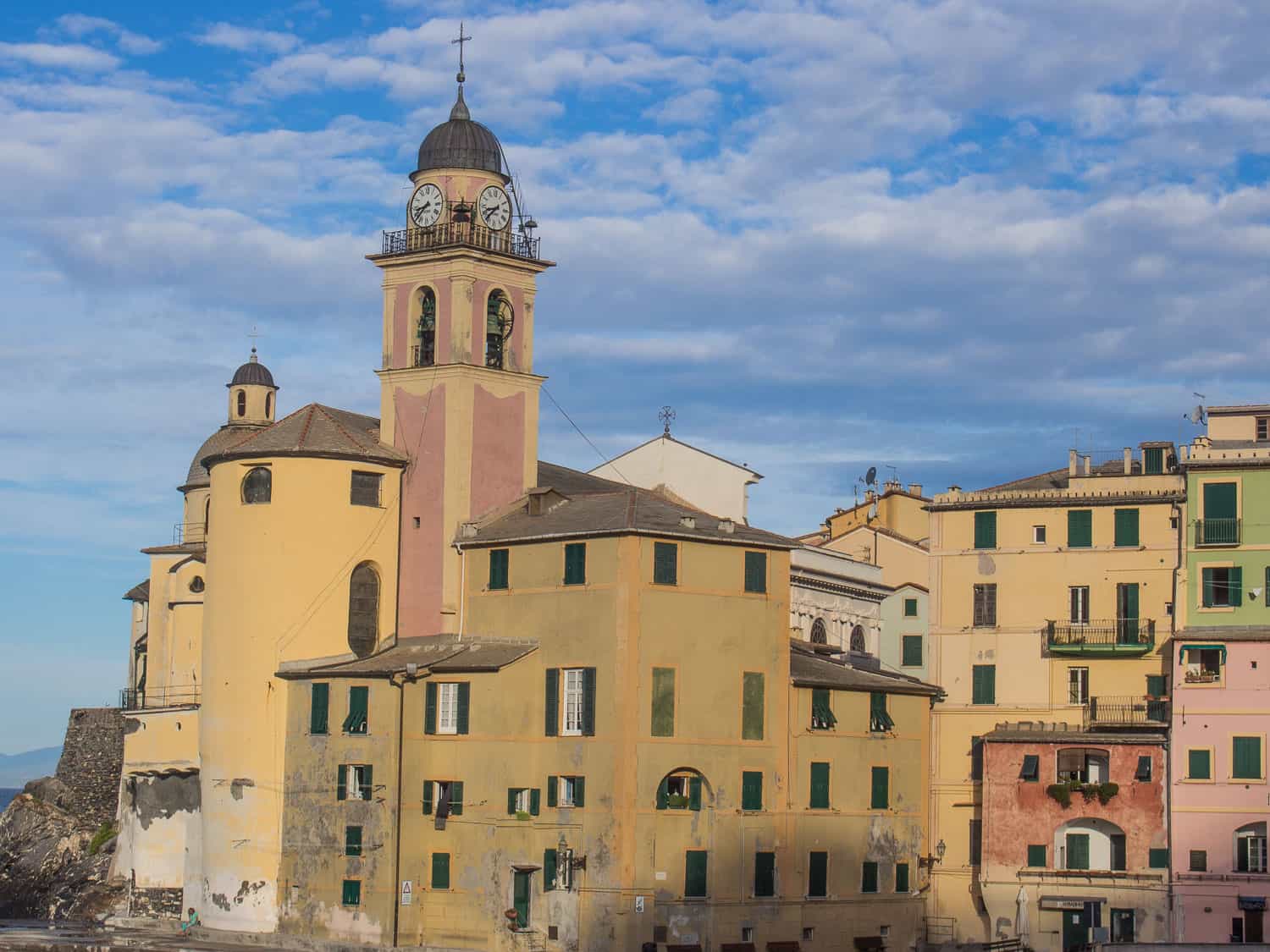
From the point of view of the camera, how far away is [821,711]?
68688 mm

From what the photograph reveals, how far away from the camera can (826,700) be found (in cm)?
6888

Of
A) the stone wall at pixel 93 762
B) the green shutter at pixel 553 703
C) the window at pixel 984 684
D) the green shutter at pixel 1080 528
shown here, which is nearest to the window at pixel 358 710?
the green shutter at pixel 553 703

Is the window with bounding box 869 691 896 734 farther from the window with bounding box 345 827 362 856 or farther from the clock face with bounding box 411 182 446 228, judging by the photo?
the clock face with bounding box 411 182 446 228

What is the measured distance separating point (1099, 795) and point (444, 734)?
19.3 m

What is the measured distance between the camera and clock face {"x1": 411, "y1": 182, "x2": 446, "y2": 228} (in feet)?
243

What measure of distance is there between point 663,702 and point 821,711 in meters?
6.27

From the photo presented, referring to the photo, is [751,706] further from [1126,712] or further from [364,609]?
[364,609]

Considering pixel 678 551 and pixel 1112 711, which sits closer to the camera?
pixel 678 551

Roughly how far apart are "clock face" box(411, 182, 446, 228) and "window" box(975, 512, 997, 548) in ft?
64.6

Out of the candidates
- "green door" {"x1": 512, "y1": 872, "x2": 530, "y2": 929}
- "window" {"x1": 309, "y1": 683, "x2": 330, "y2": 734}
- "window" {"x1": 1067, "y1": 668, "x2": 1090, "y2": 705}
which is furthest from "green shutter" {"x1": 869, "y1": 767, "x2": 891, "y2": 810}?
"window" {"x1": 309, "y1": 683, "x2": 330, "y2": 734}

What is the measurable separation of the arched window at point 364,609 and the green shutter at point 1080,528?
2149 cm

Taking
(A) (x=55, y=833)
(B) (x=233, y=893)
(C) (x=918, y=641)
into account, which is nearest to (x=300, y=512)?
(B) (x=233, y=893)

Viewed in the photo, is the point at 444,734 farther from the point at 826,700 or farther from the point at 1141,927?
the point at 1141,927

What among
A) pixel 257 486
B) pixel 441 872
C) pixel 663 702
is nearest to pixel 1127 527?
pixel 663 702
